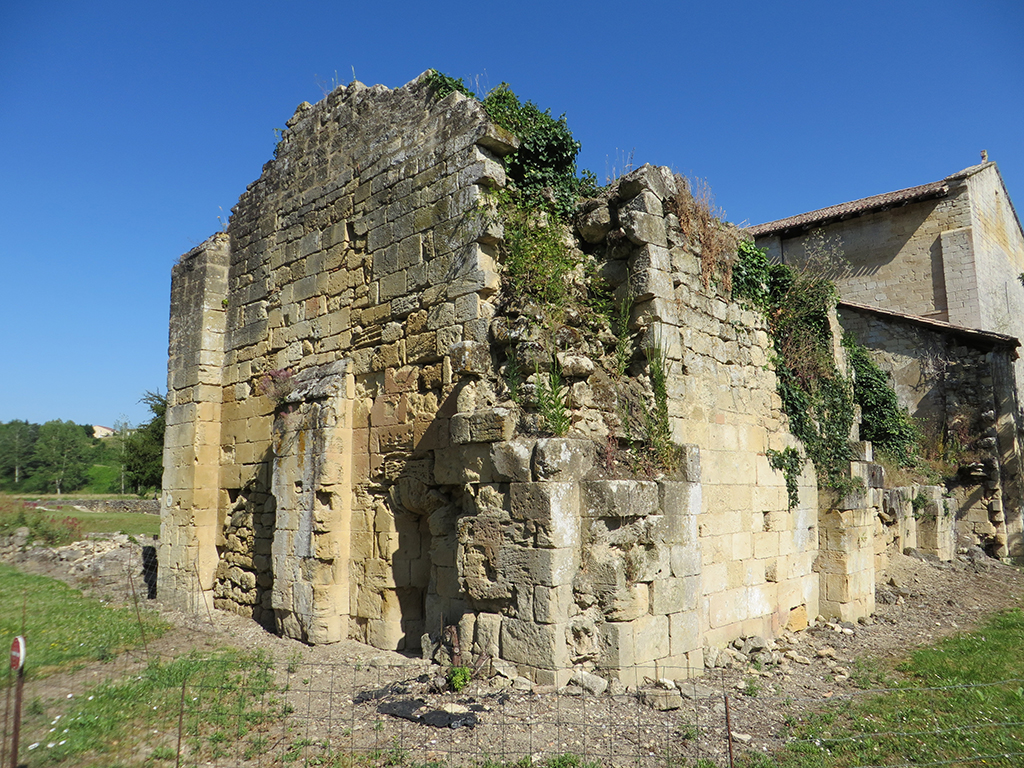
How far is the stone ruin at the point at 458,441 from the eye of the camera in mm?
5340

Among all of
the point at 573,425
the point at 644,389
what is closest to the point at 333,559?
the point at 573,425

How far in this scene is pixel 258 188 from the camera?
Answer: 32.0 feet

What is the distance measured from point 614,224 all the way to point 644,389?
1651mm

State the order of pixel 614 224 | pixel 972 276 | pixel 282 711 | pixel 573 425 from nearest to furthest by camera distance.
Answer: pixel 282 711, pixel 573 425, pixel 614 224, pixel 972 276

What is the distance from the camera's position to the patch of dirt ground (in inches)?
170

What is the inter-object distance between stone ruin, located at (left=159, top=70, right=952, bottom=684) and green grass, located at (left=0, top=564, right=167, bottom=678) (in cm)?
107

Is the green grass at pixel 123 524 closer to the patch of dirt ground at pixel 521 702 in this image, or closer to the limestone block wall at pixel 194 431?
the limestone block wall at pixel 194 431

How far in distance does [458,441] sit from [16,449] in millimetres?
63469

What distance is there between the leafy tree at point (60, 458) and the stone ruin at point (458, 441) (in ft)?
156

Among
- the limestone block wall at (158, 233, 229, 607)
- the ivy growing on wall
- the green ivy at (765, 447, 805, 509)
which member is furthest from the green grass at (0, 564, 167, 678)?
the ivy growing on wall

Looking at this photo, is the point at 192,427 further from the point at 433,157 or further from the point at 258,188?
the point at 433,157

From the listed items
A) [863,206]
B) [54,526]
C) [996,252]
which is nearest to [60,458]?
[54,526]

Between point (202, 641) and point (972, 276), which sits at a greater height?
point (972, 276)

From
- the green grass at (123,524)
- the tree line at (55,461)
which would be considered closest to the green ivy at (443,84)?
the green grass at (123,524)
